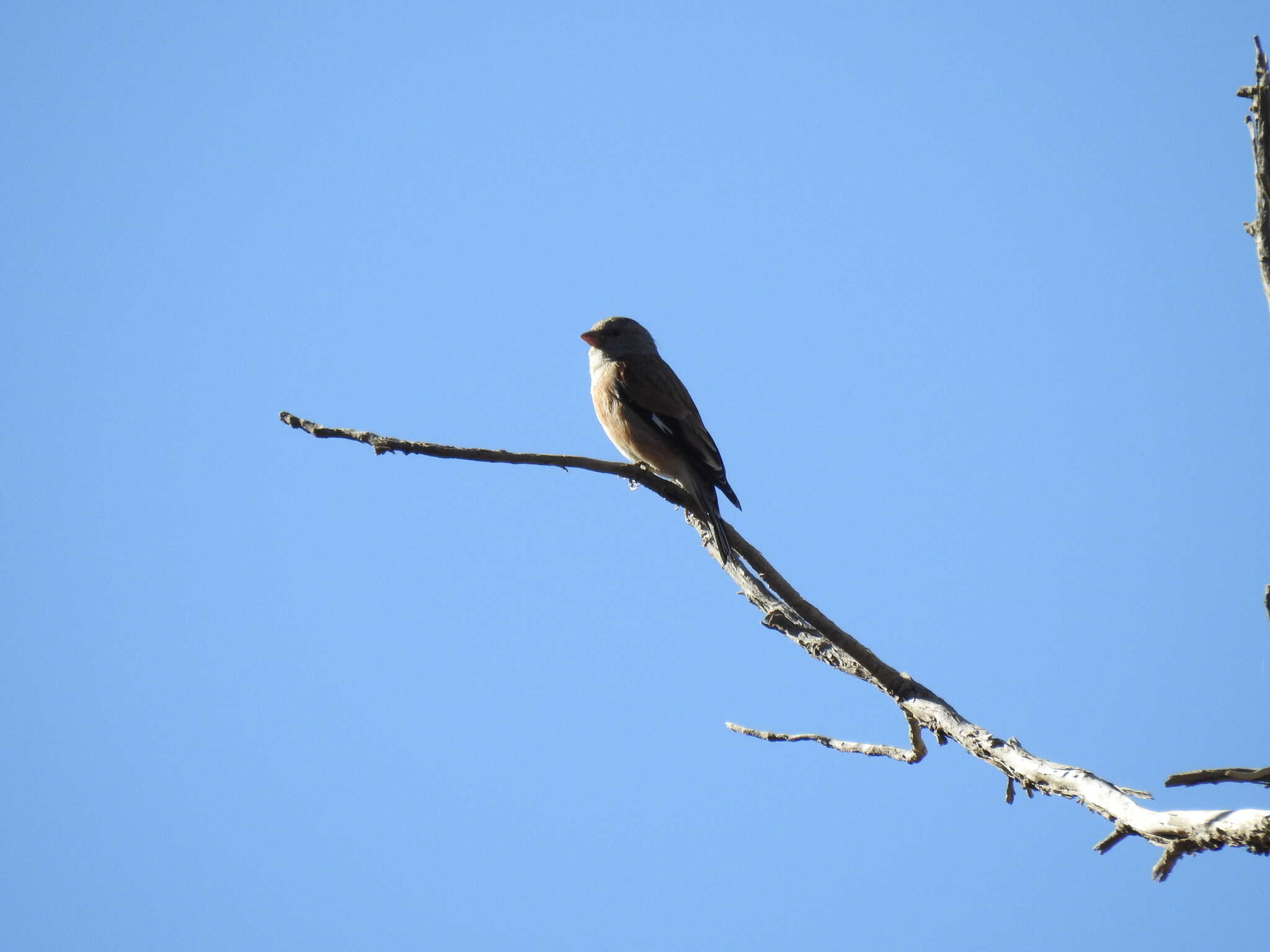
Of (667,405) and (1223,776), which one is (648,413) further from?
(1223,776)

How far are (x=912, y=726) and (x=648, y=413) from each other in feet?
11.4

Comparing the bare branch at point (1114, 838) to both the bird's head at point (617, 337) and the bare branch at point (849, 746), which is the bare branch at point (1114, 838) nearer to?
the bare branch at point (849, 746)

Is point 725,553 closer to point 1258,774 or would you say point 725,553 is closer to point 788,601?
point 788,601

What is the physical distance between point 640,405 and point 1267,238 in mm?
4832

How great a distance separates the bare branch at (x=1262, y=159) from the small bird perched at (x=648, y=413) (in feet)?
11.3

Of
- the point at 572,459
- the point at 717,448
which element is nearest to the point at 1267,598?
the point at 572,459

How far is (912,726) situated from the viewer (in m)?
3.68

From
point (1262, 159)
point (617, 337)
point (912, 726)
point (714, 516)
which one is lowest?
point (912, 726)

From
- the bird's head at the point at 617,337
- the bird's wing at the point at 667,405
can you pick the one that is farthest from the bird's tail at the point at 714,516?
the bird's head at the point at 617,337

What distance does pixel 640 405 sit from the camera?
6.82 meters

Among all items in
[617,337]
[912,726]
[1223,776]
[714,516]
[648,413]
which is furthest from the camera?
[617,337]

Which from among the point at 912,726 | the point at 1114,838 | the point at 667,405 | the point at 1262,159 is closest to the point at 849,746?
the point at 912,726

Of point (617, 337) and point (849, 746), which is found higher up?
point (617, 337)

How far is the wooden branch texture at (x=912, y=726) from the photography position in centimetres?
218
